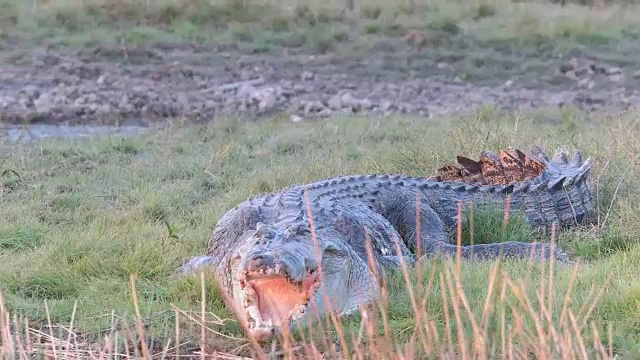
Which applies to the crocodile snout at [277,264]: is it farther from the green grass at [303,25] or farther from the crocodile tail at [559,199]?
the green grass at [303,25]

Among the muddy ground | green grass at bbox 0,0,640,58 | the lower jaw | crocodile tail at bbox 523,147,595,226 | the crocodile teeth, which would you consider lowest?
the muddy ground

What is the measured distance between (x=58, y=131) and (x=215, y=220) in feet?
16.5

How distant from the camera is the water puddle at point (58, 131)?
29.3ft

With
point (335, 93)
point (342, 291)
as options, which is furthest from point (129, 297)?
point (335, 93)

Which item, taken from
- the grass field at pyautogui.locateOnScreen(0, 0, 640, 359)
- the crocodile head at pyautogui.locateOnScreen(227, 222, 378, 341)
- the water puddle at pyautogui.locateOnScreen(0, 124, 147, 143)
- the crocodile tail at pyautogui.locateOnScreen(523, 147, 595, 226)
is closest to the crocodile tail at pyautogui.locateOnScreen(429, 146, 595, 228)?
the crocodile tail at pyautogui.locateOnScreen(523, 147, 595, 226)

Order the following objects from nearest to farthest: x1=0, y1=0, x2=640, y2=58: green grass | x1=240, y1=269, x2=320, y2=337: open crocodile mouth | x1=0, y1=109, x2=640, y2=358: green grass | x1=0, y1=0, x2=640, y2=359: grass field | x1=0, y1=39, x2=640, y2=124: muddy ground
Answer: x1=0, y1=0, x2=640, y2=359: grass field → x1=240, y1=269, x2=320, y2=337: open crocodile mouth → x1=0, y1=109, x2=640, y2=358: green grass → x1=0, y1=39, x2=640, y2=124: muddy ground → x1=0, y1=0, x2=640, y2=58: green grass

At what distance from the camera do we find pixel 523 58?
508 inches

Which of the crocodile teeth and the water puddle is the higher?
the crocodile teeth

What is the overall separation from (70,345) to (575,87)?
32.5 feet

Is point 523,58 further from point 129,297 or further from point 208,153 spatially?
point 129,297

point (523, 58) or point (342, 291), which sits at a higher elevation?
point (342, 291)

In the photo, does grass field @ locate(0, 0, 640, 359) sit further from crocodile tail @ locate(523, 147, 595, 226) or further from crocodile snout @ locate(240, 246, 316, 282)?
crocodile snout @ locate(240, 246, 316, 282)

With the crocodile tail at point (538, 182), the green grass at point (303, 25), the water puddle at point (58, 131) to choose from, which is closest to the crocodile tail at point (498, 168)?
the crocodile tail at point (538, 182)

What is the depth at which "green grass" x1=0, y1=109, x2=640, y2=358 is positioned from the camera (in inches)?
128
